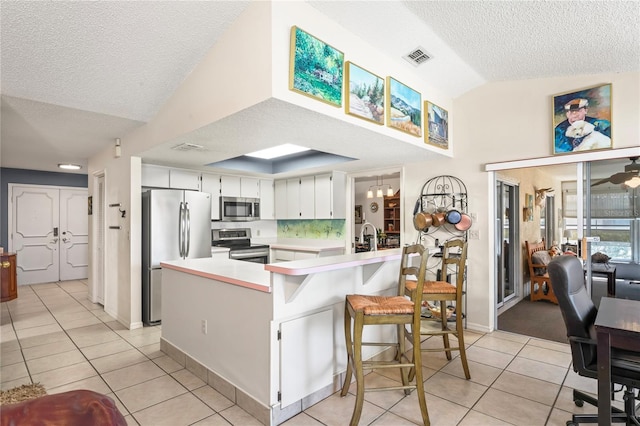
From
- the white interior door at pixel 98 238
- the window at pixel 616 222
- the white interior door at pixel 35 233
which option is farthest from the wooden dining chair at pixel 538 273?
the white interior door at pixel 35 233

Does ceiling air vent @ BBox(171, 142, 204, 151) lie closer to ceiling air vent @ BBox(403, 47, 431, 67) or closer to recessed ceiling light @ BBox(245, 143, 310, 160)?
recessed ceiling light @ BBox(245, 143, 310, 160)

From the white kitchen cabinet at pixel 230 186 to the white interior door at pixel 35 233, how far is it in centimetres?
424

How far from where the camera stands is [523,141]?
367cm

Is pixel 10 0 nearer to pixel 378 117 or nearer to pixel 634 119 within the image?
pixel 378 117

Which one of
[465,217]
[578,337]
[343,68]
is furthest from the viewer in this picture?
[465,217]

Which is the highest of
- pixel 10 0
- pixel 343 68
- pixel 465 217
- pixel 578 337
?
pixel 10 0

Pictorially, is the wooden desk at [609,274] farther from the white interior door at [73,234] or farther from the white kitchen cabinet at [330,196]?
the white interior door at [73,234]

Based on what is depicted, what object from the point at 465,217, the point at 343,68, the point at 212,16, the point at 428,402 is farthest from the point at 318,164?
the point at 428,402

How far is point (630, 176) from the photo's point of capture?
10.2 feet

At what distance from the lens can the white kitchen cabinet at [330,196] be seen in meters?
5.43

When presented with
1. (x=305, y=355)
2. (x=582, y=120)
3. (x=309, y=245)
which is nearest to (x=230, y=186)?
(x=309, y=245)

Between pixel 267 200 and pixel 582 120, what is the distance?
15.5ft

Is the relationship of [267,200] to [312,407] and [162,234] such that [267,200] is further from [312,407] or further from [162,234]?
[312,407]

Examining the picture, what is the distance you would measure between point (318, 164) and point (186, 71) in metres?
2.51
